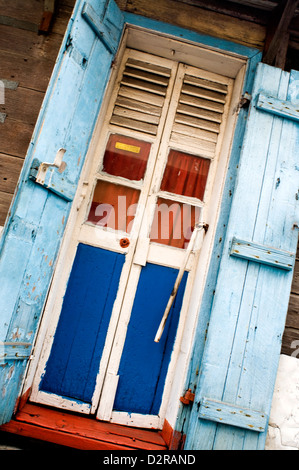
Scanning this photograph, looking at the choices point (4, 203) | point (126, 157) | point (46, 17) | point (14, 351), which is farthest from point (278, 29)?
point (14, 351)

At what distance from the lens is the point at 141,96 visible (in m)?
2.69

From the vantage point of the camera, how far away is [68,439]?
1974mm

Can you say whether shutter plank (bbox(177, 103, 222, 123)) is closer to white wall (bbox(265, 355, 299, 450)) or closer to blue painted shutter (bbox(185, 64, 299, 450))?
blue painted shutter (bbox(185, 64, 299, 450))

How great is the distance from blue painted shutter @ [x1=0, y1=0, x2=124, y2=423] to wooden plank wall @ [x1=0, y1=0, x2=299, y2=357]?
468mm

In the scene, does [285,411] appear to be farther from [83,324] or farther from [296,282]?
[83,324]

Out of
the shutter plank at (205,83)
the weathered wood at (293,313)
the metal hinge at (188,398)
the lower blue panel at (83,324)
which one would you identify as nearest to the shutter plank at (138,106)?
the shutter plank at (205,83)

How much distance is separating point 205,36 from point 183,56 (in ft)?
0.74

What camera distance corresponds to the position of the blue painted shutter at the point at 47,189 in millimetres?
1949

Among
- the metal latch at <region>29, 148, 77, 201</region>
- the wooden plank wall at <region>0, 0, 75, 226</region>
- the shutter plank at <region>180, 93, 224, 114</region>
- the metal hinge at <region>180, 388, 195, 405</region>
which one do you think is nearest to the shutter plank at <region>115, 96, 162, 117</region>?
the shutter plank at <region>180, 93, 224, 114</region>

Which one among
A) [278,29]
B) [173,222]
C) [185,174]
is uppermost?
[278,29]

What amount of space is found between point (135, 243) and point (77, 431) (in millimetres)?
1287

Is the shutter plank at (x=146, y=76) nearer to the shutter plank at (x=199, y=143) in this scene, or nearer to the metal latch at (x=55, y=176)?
the shutter plank at (x=199, y=143)

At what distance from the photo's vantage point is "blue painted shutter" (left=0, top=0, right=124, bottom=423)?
195cm

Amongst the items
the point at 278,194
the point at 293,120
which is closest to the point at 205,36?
the point at 293,120
